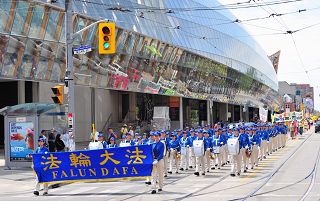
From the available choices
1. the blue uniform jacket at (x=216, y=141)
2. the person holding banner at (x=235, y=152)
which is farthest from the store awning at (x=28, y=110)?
the person holding banner at (x=235, y=152)

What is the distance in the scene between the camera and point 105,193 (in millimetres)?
14781

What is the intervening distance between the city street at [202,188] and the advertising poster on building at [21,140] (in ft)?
4.85

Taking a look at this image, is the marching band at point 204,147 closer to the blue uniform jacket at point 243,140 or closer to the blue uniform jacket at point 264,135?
the blue uniform jacket at point 243,140

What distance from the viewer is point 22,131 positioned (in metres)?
22.1

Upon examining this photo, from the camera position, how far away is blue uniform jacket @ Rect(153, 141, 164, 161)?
15.0 m

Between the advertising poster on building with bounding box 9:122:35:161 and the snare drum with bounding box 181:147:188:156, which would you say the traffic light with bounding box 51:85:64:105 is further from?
the snare drum with bounding box 181:147:188:156

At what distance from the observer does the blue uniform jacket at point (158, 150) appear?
1501 cm

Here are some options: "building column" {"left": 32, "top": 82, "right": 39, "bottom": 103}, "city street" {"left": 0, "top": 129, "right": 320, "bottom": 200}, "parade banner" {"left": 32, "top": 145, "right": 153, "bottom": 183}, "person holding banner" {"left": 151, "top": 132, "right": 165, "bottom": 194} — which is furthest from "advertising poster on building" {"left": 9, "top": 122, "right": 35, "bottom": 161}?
"building column" {"left": 32, "top": 82, "right": 39, "bottom": 103}

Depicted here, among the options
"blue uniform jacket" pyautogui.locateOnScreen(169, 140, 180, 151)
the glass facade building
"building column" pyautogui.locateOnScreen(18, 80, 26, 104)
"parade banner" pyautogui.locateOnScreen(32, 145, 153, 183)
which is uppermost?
the glass facade building

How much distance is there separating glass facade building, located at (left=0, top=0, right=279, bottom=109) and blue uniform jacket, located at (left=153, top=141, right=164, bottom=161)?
950 centimetres

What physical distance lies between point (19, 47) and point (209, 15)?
35.5m

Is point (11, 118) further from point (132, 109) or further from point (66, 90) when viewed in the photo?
point (132, 109)

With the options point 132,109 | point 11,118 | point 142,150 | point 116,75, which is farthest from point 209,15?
point 142,150

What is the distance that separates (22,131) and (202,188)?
33.0 feet
